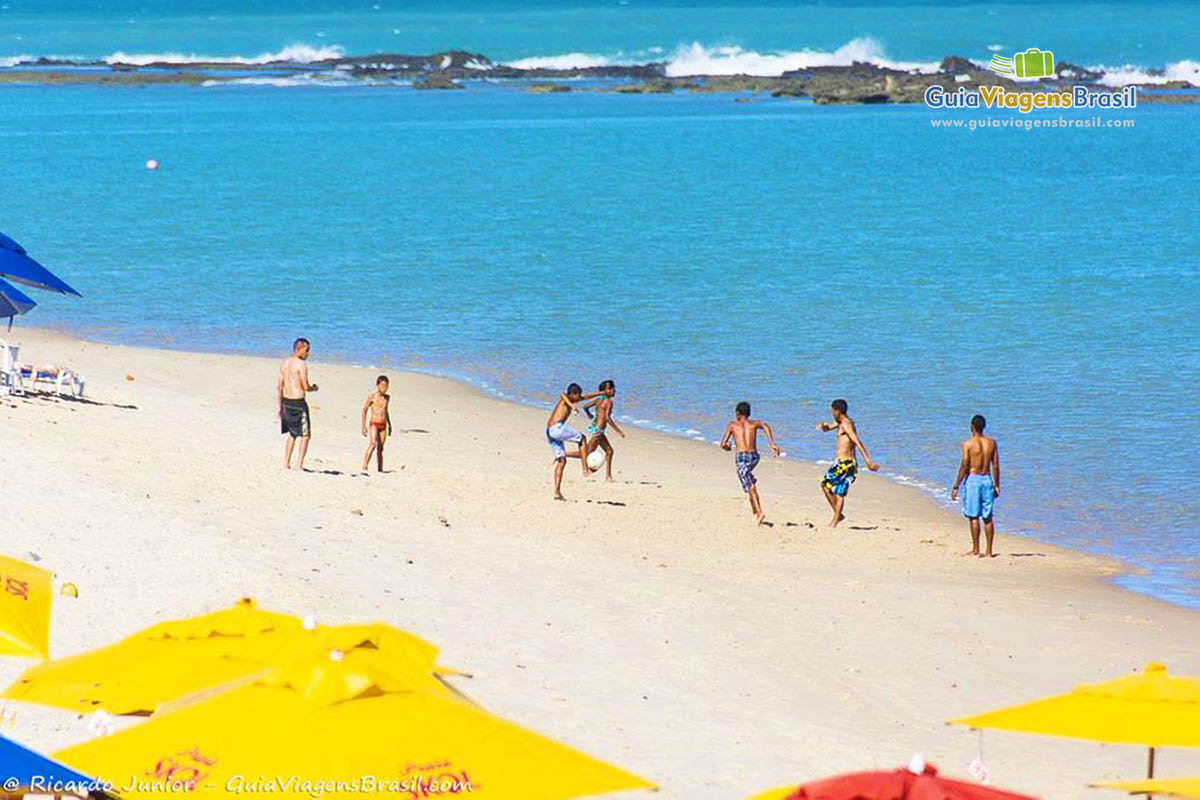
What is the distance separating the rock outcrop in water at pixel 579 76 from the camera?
86375 mm

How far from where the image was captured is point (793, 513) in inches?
676

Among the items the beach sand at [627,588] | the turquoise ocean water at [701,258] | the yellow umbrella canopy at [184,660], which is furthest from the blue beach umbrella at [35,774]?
the turquoise ocean water at [701,258]

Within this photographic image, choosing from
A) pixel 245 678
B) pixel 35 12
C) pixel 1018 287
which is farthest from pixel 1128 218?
pixel 35 12

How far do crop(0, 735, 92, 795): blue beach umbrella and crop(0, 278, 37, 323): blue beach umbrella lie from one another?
12.0 metres

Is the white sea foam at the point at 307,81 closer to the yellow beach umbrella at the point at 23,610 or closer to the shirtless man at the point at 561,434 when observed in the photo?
the shirtless man at the point at 561,434

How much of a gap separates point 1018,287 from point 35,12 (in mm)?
146883

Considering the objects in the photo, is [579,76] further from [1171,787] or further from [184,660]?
[1171,787]

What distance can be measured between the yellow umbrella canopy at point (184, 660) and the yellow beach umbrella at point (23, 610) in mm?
124

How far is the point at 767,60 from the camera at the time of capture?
10881 cm

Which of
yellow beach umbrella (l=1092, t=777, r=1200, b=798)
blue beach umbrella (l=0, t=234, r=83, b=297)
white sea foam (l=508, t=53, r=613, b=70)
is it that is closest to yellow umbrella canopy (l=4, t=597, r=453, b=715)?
yellow beach umbrella (l=1092, t=777, r=1200, b=798)

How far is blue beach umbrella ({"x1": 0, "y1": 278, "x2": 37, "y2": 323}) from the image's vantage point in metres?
17.2

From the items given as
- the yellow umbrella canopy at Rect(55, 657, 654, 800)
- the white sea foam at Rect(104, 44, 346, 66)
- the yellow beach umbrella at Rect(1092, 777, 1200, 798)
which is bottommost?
the yellow beach umbrella at Rect(1092, 777, 1200, 798)

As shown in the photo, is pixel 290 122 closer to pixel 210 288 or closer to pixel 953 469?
pixel 210 288

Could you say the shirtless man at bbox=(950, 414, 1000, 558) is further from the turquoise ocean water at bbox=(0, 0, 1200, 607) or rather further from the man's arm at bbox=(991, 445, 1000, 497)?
the turquoise ocean water at bbox=(0, 0, 1200, 607)
